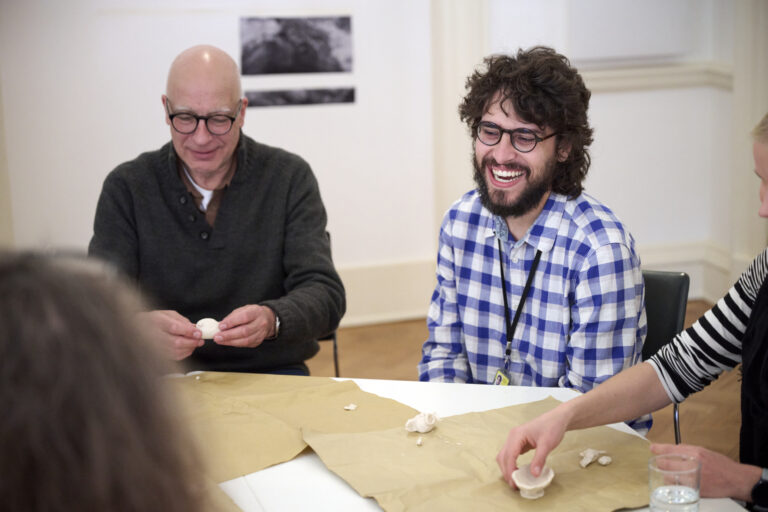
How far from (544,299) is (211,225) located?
111 centimetres

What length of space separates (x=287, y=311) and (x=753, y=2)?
3.78m

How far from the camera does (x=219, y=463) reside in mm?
1766

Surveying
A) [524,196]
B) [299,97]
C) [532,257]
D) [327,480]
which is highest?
[299,97]

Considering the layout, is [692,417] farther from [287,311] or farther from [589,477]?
[589,477]

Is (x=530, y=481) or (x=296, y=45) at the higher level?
(x=296, y=45)

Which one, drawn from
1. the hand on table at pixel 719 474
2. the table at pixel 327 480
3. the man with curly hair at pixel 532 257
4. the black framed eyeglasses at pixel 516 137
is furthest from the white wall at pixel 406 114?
the hand on table at pixel 719 474

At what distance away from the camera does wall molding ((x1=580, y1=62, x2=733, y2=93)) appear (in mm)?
5488

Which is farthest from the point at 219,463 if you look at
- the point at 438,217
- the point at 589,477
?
the point at 438,217

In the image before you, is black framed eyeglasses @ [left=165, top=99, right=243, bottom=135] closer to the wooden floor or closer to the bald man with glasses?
the bald man with glasses

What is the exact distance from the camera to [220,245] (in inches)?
111

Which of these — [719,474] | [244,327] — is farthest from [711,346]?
[244,327]

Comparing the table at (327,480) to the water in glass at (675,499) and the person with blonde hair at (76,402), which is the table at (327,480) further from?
the person with blonde hair at (76,402)

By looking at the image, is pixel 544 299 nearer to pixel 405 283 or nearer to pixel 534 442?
pixel 534 442

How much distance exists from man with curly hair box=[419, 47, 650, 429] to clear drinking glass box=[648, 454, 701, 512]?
82cm
